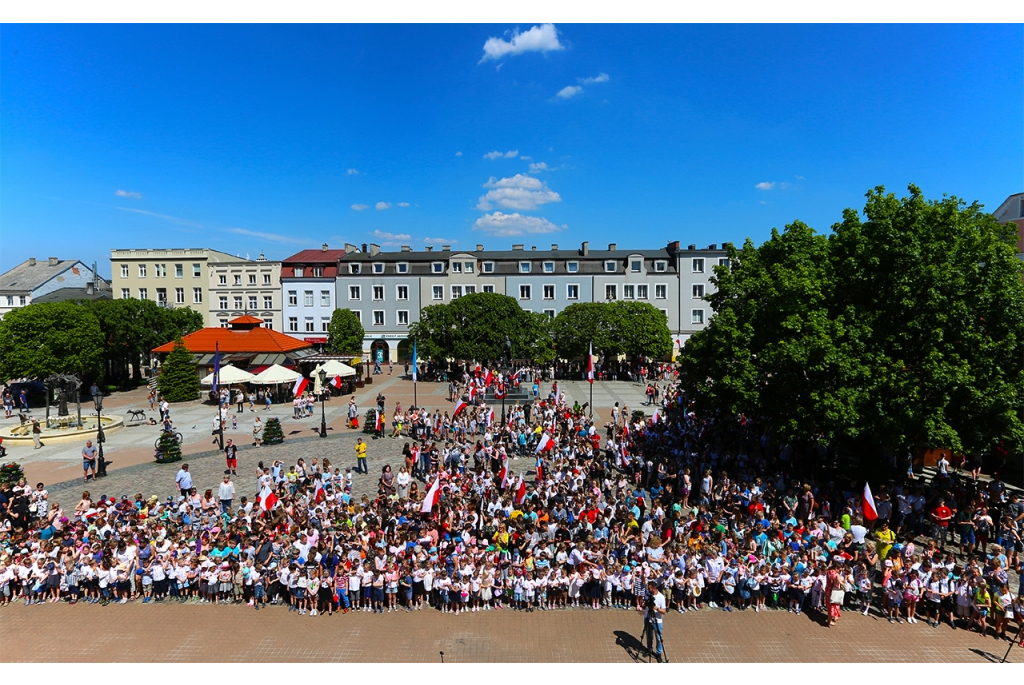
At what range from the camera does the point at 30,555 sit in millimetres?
13586

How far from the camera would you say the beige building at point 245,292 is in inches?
2697

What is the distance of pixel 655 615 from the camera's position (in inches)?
451

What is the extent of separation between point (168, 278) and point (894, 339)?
71.4 m

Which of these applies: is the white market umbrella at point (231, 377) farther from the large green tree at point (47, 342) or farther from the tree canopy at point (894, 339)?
the tree canopy at point (894, 339)

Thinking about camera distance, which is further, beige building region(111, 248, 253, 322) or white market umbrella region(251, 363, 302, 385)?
beige building region(111, 248, 253, 322)

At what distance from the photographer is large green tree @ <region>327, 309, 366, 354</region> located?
206 ft

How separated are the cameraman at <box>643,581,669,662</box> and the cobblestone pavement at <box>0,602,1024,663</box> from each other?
1.12 feet

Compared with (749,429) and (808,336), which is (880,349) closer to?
(808,336)

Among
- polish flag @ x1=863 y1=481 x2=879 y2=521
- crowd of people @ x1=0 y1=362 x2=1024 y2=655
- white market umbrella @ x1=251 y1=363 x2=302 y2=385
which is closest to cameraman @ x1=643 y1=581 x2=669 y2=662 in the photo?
crowd of people @ x1=0 y1=362 x2=1024 y2=655

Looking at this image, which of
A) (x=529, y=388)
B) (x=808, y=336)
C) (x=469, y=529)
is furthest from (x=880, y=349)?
(x=529, y=388)

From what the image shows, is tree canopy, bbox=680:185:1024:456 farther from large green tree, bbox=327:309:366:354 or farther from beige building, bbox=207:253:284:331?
beige building, bbox=207:253:284:331

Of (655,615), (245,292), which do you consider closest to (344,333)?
(245,292)

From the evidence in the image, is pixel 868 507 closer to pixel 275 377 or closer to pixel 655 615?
pixel 655 615

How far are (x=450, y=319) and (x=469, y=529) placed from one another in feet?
118
